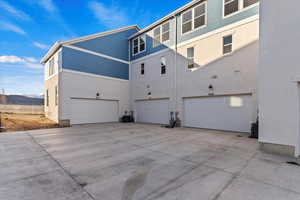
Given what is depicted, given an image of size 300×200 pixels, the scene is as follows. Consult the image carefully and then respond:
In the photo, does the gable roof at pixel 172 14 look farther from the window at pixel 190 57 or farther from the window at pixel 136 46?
the window at pixel 190 57

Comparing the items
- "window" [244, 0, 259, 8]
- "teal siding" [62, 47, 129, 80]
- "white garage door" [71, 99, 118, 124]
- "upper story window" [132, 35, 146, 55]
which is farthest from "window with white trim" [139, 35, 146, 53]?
"window" [244, 0, 259, 8]

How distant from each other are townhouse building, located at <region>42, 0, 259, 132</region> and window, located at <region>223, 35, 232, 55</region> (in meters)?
0.05

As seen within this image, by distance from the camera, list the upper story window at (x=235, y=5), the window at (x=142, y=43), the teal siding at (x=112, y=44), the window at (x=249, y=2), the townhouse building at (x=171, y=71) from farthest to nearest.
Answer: the window at (x=142, y=43) → the teal siding at (x=112, y=44) → the townhouse building at (x=171, y=71) → the upper story window at (x=235, y=5) → the window at (x=249, y=2)

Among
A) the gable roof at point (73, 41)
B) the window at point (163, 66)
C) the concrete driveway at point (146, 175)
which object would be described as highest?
the gable roof at point (73, 41)

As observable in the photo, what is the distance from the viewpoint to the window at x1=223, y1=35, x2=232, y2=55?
7.89 meters

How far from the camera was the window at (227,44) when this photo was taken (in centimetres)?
789

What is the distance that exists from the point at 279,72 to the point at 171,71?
6.85m

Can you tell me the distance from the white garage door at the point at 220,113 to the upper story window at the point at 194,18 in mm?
4855

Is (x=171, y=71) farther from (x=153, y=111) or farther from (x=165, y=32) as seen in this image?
(x=153, y=111)

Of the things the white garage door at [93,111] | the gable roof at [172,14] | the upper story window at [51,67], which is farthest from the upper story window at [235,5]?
the upper story window at [51,67]

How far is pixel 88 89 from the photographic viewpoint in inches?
443

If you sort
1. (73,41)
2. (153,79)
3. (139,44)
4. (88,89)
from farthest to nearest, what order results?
(139,44)
(153,79)
(88,89)
(73,41)

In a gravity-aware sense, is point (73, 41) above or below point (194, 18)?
below

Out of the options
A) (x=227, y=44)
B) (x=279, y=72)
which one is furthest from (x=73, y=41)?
(x=279, y=72)
